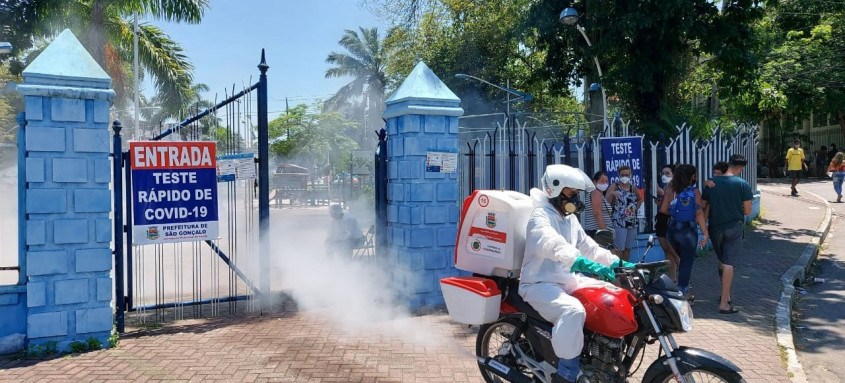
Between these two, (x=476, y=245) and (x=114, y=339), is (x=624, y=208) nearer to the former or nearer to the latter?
(x=476, y=245)

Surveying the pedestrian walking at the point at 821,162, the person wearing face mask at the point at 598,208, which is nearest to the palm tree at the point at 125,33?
the person wearing face mask at the point at 598,208

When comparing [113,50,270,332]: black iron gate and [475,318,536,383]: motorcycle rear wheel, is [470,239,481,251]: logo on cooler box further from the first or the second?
[113,50,270,332]: black iron gate

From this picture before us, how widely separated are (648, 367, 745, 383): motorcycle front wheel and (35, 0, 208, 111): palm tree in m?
20.1

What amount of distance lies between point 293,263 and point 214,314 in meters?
3.08

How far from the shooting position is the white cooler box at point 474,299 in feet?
13.6

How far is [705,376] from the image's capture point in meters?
3.61

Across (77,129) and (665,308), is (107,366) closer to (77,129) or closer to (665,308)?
(77,129)

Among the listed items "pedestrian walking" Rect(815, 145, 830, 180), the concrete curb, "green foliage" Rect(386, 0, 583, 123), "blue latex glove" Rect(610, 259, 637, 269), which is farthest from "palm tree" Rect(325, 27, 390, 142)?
"blue latex glove" Rect(610, 259, 637, 269)

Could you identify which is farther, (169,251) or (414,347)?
(169,251)

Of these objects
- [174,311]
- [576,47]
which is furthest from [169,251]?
[576,47]

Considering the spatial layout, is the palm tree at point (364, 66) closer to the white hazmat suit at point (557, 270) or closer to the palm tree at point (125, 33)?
the palm tree at point (125, 33)

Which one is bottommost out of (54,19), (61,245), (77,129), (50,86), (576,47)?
(61,245)

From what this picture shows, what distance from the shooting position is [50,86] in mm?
5328

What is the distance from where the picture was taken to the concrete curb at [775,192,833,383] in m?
5.20
